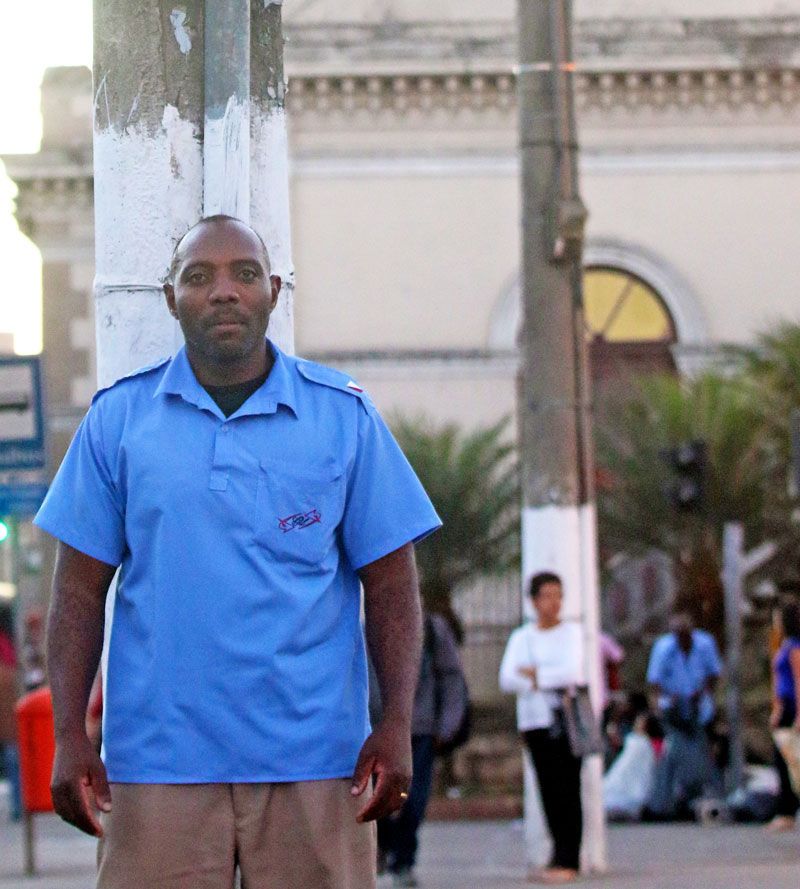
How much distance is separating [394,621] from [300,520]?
27cm

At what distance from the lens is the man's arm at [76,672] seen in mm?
3346

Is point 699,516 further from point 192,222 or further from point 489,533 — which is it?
point 192,222

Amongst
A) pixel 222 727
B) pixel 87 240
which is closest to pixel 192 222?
pixel 222 727

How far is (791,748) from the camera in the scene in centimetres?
1338

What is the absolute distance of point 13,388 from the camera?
1262cm

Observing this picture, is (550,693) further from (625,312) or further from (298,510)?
(625,312)

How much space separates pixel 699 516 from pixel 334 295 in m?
8.42

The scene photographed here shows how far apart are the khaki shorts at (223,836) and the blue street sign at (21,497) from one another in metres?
9.53

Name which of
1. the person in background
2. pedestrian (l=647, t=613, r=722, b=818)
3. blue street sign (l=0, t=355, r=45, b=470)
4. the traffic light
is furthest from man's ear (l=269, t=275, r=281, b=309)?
the traffic light

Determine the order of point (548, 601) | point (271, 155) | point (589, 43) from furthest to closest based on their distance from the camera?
point (589, 43), point (548, 601), point (271, 155)

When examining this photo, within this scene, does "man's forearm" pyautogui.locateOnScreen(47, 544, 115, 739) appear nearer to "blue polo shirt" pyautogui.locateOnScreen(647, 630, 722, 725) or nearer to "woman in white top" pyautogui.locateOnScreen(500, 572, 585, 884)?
"woman in white top" pyautogui.locateOnScreen(500, 572, 585, 884)

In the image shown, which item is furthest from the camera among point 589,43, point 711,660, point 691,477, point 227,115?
point 589,43

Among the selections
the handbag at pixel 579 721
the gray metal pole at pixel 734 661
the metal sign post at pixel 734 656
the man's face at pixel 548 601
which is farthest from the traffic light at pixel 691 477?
the handbag at pixel 579 721

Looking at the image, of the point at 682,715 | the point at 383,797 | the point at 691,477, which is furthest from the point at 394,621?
the point at 691,477
